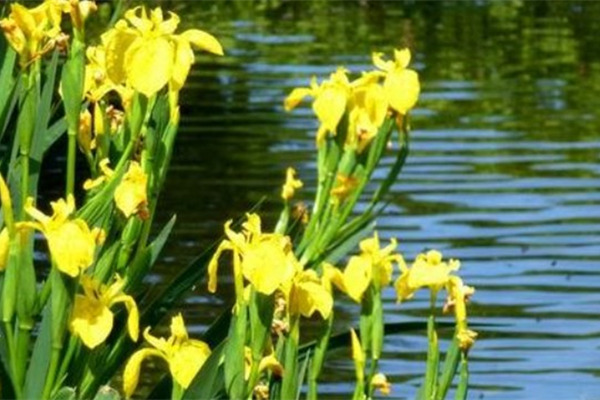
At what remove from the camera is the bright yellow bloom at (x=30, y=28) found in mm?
2756

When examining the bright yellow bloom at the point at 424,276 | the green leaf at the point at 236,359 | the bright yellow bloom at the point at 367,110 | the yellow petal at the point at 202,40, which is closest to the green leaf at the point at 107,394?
the green leaf at the point at 236,359

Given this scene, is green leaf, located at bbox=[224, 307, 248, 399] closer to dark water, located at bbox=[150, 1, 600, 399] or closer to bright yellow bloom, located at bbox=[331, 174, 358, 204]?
bright yellow bloom, located at bbox=[331, 174, 358, 204]

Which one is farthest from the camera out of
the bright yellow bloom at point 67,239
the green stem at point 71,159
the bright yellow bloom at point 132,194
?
the green stem at point 71,159

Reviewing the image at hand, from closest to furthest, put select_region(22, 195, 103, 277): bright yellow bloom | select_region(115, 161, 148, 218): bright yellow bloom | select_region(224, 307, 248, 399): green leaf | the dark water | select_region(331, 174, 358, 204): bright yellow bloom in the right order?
select_region(22, 195, 103, 277): bright yellow bloom, select_region(224, 307, 248, 399): green leaf, select_region(115, 161, 148, 218): bright yellow bloom, select_region(331, 174, 358, 204): bright yellow bloom, the dark water

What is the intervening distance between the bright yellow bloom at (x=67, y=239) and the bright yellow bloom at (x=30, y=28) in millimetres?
534

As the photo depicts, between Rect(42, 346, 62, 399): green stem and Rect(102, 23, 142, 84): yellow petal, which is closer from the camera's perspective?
Rect(42, 346, 62, 399): green stem

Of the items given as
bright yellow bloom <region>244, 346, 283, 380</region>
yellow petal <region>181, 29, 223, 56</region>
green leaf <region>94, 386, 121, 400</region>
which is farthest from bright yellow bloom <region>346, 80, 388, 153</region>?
green leaf <region>94, 386, 121, 400</region>

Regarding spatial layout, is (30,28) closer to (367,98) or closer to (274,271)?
(367,98)

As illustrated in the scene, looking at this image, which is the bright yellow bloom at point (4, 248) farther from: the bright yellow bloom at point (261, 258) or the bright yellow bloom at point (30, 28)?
the bright yellow bloom at point (30, 28)

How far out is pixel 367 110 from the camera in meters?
2.79

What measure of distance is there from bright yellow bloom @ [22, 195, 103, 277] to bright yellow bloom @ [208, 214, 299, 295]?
156mm

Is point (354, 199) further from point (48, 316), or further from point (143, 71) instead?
point (48, 316)

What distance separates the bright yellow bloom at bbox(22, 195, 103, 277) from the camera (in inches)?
86.0

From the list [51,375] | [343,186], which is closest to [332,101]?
[343,186]
